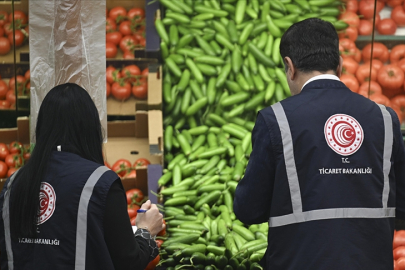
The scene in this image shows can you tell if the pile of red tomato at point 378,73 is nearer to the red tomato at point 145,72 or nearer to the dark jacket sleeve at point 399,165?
the red tomato at point 145,72

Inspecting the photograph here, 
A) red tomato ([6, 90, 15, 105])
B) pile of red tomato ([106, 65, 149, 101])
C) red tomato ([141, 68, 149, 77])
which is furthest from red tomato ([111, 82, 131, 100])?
red tomato ([6, 90, 15, 105])

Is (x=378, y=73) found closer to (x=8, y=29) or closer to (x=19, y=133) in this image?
(x=19, y=133)

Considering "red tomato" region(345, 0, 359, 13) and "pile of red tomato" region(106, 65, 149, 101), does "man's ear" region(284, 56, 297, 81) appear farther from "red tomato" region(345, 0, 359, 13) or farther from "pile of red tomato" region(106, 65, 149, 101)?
"red tomato" region(345, 0, 359, 13)

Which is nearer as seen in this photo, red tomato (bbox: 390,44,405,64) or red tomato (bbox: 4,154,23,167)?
red tomato (bbox: 4,154,23,167)

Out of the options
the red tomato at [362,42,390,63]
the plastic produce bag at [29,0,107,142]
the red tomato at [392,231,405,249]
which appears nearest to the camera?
the plastic produce bag at [29,0,107,142]

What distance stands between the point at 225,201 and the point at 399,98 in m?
1.58

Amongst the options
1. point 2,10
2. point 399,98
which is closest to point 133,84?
point 2,10

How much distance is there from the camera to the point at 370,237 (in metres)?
1.69

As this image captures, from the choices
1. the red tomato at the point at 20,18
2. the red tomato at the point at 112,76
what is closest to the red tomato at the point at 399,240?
the red tomato at the point at 112,76

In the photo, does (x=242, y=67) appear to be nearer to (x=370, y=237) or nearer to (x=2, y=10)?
(x=2, y=10)

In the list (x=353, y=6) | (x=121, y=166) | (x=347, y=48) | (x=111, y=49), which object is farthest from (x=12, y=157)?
(x=353, y=6)

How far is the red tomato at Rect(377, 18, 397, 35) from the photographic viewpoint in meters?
3.96

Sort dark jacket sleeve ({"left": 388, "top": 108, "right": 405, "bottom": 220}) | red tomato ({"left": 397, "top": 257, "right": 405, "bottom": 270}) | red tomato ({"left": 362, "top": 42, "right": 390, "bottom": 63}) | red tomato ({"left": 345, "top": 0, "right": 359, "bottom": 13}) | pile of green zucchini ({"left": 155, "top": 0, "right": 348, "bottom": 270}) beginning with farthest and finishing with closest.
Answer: red tomato ({"left": 345, "top": 0, "right": 359, "bottom": 13}) < red tomato ({"left": 362, "top": 42, "right": 390, "bottom": 63}) < pile of green zucchini ({"left": 155, "top": 0, "right": 348, "bottom": 270}) < red tomato ({"left": 397, "top": 257, "right": 405, "bottom": 270}) < dark jacket sleeve ({"left": 388, "top": 108, "right": 405, "bottom": 220})

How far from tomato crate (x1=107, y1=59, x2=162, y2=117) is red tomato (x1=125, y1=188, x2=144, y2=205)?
0.67m
